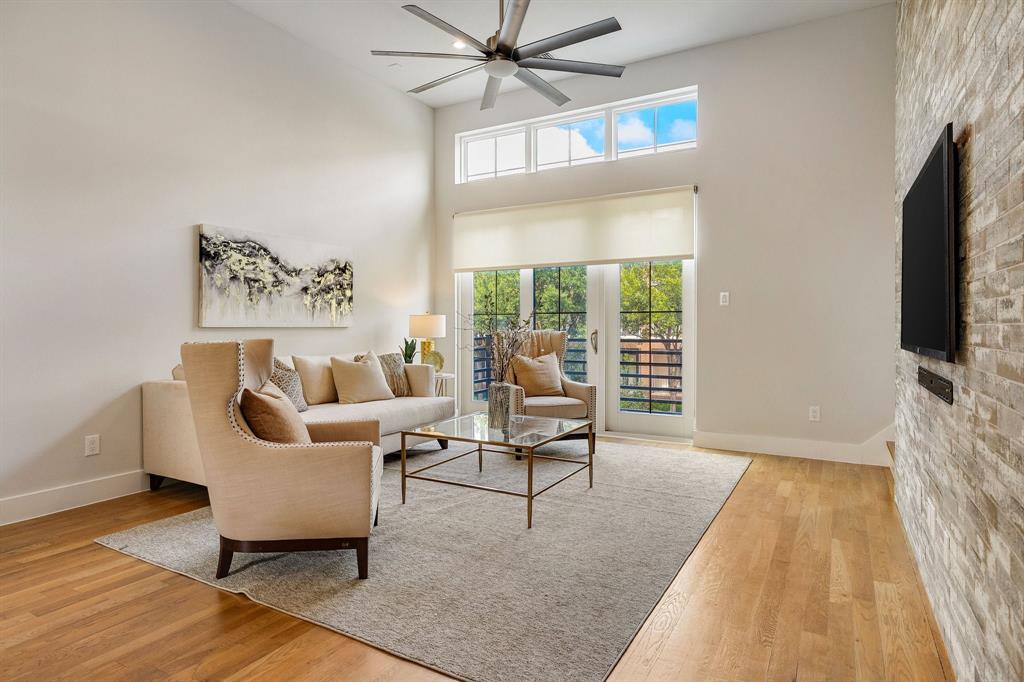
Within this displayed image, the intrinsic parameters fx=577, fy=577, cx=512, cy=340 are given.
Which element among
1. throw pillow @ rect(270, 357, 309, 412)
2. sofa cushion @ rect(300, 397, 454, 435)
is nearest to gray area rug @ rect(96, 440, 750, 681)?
sofa cushion @ rect(300, 397, 454, 435)

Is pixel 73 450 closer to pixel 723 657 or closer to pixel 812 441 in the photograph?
pixel 723 657

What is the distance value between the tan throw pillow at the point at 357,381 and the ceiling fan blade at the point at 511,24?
8.24 ft

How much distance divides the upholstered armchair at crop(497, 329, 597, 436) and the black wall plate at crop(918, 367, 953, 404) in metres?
2.59

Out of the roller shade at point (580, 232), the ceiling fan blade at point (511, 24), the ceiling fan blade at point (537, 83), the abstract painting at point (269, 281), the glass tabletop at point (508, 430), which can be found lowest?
the glass tabletop at point (508, 430)

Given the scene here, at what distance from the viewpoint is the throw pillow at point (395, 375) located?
15.9ft

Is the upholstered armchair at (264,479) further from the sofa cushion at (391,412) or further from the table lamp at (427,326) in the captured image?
the table lamp at (427,326)

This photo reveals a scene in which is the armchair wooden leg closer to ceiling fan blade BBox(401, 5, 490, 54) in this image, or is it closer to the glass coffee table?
the glass coffee table

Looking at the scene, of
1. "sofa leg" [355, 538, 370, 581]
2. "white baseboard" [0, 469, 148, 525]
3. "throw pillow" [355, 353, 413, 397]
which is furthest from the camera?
"throw pillow" [355, 353, 413, 397]

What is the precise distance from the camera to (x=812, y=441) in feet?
15.3

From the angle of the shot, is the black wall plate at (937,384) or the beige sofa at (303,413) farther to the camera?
the beige sofa at (303,413)

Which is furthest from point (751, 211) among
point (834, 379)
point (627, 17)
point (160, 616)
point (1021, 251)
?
point (160, 616)

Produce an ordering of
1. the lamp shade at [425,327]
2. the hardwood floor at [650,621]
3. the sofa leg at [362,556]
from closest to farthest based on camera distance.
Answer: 1. the hardwood floor at [650,621]
2. the sofa leg at [362,556]
3. the lamp shade at [425,327]

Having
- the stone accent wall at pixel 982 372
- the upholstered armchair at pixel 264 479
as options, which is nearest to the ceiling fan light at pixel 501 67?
the stone accent wall at pixel 982 372

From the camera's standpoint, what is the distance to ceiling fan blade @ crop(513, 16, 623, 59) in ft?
10.1
